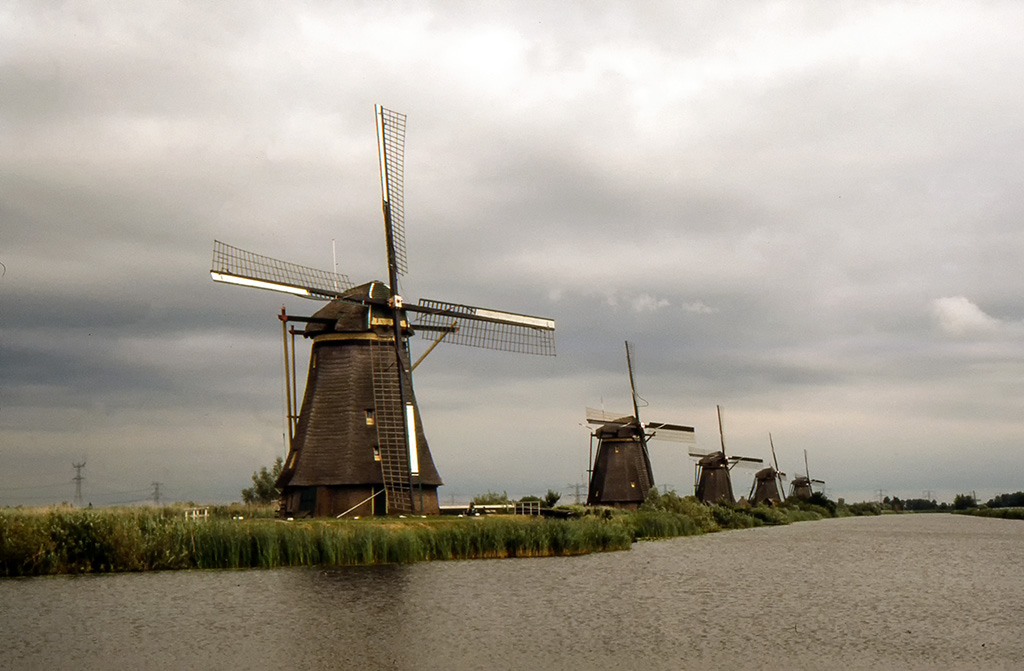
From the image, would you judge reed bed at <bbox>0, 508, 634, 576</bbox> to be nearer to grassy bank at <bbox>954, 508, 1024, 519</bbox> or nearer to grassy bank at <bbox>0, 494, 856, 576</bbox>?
grassy bank at <bbox>0, 494, 856, 576</bbox>

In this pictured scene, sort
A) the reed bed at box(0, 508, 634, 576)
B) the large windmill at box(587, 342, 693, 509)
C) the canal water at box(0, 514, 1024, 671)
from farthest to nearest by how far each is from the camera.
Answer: the large windmill at box(587, 342, 693, 509), the reed bed at box(0, 508, 634, 576), the canal water at box(0, 514, 1024, 671)

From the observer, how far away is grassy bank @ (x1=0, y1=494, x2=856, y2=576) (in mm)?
22031

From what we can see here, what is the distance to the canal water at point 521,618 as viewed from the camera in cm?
1380

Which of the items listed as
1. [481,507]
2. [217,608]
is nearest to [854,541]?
[481,507]

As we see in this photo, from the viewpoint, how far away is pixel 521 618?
56.1 ft

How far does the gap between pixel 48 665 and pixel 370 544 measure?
1108cm

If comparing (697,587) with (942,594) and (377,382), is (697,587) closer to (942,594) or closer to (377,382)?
(942,594)

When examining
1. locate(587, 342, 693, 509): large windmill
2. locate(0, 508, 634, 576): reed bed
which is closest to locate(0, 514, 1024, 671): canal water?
locate(0, 508, 634, 576): reed bed

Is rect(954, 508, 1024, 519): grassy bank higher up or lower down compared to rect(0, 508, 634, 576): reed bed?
lower down

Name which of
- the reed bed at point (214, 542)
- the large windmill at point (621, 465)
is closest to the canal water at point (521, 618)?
the reed bed at point (214, 542)

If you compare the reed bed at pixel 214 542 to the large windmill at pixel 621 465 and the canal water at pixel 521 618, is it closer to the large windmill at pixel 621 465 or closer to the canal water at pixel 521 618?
the canal water at pixel 521 618

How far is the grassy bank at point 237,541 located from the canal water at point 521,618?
839 mm

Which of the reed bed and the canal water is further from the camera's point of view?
the reed bed

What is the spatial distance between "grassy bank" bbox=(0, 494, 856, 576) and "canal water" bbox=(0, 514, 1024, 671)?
33.0 inches
